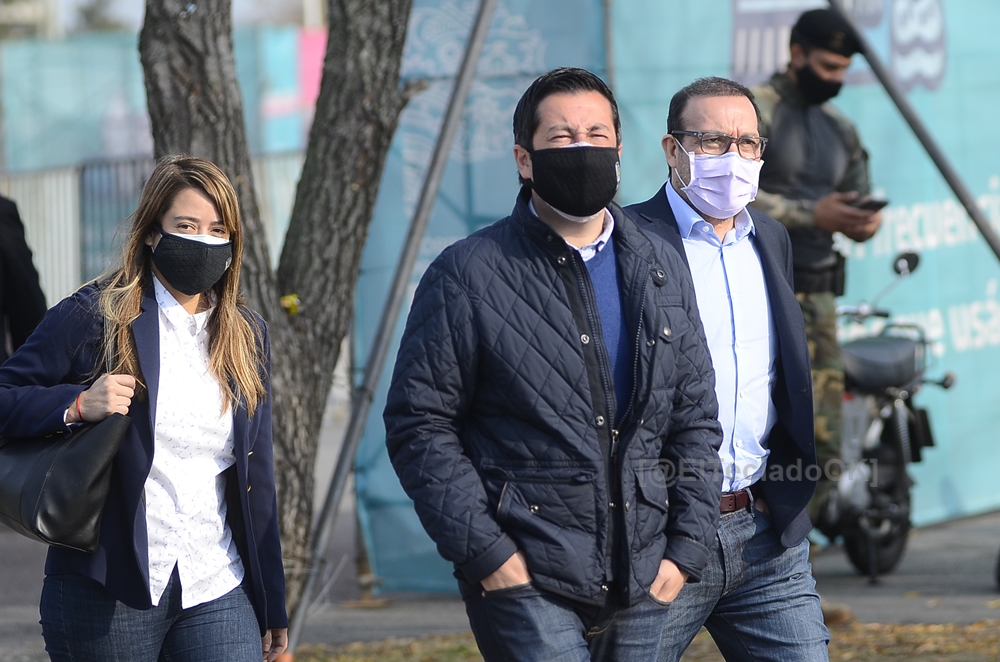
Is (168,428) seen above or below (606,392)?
below

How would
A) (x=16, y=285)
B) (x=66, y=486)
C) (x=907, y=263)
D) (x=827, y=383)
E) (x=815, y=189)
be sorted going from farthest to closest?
(x=907, y=263) < (x=827, y=383) < (x=815, y=189) < (x=16, y=285) < (x=66, y=486)

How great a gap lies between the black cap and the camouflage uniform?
0.19 m

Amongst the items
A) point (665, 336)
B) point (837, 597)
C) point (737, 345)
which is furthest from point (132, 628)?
point (837, 597)

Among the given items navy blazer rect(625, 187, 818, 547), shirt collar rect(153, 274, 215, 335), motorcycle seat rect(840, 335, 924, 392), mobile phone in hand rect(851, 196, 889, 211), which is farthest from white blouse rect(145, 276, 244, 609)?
motorcycle seat rect(840, 335, 924, 392)

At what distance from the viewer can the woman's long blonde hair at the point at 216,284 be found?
3.06 m

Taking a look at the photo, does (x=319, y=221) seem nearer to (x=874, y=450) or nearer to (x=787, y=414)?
(x=787, y=414)

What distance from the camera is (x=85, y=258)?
1498 cm

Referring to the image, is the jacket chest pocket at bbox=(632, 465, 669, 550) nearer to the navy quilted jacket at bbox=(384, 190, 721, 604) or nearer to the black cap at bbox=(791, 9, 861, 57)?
the navy quilted jacket at bbox=(384, 190, 721, 604)

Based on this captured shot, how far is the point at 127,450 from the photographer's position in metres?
2.89

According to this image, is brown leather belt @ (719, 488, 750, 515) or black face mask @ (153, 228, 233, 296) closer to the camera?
black face mask @ (153, 228, 233, 296)

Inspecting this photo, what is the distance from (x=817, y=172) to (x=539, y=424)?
3307 mm

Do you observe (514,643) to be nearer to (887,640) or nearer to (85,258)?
(887,640)

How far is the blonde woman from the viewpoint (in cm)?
289

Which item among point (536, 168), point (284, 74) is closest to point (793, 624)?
point (536, 168)
